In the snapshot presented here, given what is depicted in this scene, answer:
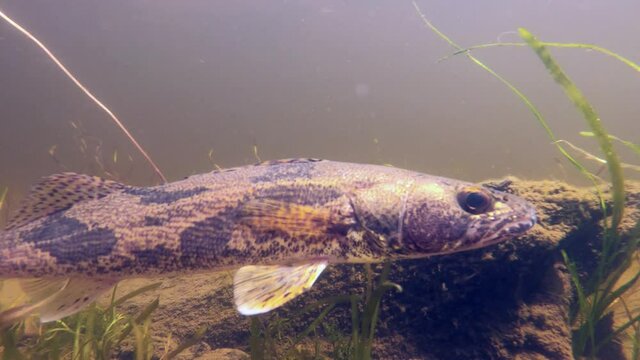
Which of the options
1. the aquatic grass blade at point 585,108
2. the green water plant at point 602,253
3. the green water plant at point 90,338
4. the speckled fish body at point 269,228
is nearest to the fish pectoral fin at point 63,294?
the speckled fish body at point 269,228

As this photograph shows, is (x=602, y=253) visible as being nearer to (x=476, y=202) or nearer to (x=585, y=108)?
(x=585, y=108)

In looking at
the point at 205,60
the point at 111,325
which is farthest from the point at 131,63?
the point at 111,325

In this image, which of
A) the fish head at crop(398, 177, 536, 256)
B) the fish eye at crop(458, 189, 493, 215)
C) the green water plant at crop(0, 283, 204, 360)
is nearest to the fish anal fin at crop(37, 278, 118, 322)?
the green water plant at crop(0, 283, 204, 360)

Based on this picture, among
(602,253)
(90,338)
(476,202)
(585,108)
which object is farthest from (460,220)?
(90,338)

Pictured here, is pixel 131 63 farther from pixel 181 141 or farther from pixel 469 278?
pixel 469 278

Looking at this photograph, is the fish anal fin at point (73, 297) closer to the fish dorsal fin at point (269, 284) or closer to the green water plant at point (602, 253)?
the fish dorsal fin at point (269, 284)

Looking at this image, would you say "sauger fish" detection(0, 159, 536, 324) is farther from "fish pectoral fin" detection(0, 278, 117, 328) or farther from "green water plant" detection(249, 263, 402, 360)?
"green water plant" detection(249, 263, 402, 360)
